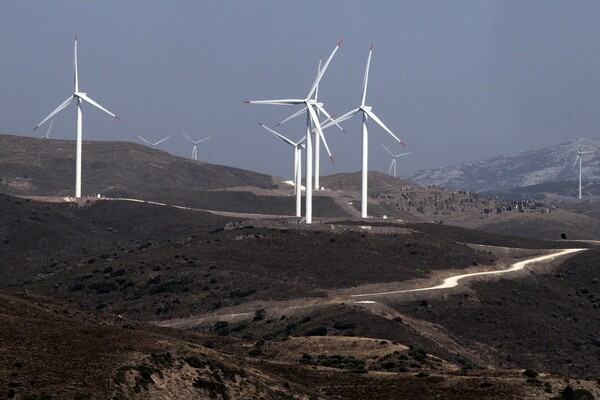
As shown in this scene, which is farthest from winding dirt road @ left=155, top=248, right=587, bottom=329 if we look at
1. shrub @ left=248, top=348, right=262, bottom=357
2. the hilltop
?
shrub @ left=248, top=348, right=262, bottom=357

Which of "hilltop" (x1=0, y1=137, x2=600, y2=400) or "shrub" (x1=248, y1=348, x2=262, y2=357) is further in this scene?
"shrub" (x1=248, y1=348, x2=262, y2=357)

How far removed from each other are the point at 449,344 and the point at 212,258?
5218 cm

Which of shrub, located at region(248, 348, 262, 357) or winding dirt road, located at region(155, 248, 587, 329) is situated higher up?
winding dirt road, located at region(155, 248, 587, 329)

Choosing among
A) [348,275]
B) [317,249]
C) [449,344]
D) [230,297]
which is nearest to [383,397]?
[449,344]

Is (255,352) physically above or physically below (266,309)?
below

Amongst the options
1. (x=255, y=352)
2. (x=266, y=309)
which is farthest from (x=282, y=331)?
(x=255, y=352)

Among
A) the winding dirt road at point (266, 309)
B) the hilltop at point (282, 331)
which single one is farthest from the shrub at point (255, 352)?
the winding dirt road at point (266, 309)

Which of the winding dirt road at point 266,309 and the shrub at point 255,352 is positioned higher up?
the winding dirt road at point 266,309

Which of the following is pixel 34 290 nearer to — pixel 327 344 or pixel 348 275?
pixel 348 275

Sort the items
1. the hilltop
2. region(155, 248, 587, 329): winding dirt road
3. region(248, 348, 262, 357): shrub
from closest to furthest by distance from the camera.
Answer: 1. the hilltop
2. region(248, 348, 262, 357): shrub
3. region(155, 248, 587, 329): winding dirt road

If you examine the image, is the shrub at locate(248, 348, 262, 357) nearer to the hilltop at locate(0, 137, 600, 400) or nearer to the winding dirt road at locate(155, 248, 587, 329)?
the hilltop at locate(0, 137, 600, 400)

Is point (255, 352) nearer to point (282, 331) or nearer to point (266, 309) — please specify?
point (282, 331)

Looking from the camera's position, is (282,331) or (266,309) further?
(266,309)

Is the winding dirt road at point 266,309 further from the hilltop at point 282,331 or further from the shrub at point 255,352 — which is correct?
the shrub at point 255,352
